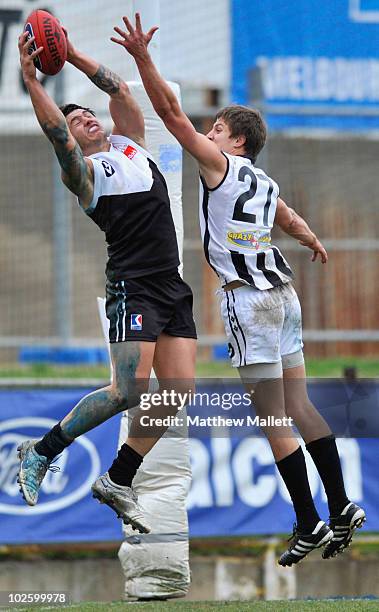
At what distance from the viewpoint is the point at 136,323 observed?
5781 millimetres

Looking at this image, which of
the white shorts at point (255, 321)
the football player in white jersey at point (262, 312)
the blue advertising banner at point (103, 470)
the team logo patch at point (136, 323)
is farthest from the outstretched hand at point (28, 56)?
the blue advertising banner at point (103, 470)

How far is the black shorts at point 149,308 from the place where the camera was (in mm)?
5793

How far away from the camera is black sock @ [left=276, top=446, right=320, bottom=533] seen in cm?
600

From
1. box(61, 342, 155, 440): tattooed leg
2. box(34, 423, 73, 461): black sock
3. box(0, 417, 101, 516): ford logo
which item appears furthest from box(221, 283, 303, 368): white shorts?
box(0, 417, 101, 516): ford logo

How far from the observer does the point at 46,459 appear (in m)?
5.83

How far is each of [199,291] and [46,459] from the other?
5.63m

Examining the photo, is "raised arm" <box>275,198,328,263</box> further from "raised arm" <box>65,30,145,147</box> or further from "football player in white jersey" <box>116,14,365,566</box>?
"raised arm" <box>65,30,145,147</box>

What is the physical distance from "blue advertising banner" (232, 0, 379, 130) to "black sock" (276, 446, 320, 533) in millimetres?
6411

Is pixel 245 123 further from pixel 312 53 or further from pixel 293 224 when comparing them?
pixel 312 53

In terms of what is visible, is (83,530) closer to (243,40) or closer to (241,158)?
(241,158)

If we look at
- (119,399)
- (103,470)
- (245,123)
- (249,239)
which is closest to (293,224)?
(249,239)

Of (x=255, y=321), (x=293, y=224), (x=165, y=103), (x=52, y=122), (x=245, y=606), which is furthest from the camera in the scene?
(x=245, y=606)

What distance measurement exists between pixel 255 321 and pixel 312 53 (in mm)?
7048

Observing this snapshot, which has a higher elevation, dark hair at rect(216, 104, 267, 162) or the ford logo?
dark hair at rect(216, 104, 267, 162)
